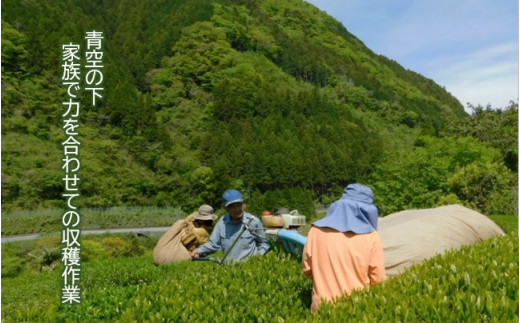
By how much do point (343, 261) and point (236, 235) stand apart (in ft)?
→ 8.03

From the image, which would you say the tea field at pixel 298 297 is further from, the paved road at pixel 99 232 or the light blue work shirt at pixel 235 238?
the paved road at pixel 99 232

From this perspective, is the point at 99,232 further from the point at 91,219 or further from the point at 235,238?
the point at 235,238

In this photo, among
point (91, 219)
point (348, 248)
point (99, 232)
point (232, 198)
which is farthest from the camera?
point (91, 219)

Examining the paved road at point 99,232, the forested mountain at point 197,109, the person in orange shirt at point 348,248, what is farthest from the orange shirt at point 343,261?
the forested mountain at point 197,109

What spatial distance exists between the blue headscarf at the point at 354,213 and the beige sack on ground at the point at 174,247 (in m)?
3.51

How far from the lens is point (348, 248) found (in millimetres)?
Result: 3525

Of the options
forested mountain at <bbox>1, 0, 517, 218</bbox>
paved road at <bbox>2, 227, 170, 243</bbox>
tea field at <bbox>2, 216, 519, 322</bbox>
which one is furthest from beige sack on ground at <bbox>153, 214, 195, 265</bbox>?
forested mountain at <bbox>1, 0, 517, 218</bbox>

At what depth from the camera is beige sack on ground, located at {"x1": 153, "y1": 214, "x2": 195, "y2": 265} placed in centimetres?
673

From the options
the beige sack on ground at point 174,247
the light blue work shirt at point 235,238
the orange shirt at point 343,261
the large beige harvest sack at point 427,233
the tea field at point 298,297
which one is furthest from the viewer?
the beige sack on ground at point 174,247

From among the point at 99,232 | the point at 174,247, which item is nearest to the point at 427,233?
the point at 174,247

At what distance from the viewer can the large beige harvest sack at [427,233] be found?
4738mm

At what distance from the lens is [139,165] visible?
204 feet

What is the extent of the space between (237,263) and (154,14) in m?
118

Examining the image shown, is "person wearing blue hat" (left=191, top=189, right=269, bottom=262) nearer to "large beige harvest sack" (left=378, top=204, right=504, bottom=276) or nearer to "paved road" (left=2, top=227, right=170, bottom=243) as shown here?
"large beige harvest sack" (left=378, top=204, right=504, bottom=276)
